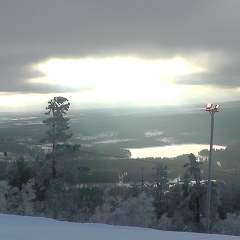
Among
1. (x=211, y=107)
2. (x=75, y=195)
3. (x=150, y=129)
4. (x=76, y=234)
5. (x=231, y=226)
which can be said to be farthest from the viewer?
(x=150, y=129)

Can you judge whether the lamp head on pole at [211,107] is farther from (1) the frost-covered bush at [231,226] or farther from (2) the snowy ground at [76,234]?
(2) the snowy ground at [76,234]

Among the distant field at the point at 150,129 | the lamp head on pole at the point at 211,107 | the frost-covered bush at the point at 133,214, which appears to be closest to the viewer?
the lamp head on pole at the point at 211,107

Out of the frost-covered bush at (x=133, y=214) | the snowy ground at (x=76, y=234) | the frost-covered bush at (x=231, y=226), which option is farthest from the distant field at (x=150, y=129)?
the snowy ground at (x=76, y=234)

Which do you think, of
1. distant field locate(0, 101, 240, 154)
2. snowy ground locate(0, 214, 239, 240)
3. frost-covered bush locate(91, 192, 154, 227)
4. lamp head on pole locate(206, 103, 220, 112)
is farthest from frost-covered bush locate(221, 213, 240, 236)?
distant field locate(0, 101, 240, 154)

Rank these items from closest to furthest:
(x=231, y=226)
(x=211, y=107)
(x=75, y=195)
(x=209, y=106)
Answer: (x=211, y=107)
(x=209, y=106)
(x=231, y=226)
(x=75, y=195)

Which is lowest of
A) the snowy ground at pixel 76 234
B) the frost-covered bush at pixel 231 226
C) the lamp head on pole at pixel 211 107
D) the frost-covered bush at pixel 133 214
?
the frost-covered bush at pixel 231 226

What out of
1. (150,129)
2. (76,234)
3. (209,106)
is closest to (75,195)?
(209,106)

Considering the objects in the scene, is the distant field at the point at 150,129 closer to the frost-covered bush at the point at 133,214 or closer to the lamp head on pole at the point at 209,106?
the frost-covered bush at the point at 133,214

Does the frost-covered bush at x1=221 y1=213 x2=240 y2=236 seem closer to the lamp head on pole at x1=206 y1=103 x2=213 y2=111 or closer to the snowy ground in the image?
the lamp head on pole at x1=206 y1=103 x2=213 y2=111

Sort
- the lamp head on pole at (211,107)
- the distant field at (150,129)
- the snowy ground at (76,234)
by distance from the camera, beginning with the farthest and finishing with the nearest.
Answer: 1. the distant field at (150,129)
2. the lamp head on pole at (211,107)
3. the snowy ground at (76,234)

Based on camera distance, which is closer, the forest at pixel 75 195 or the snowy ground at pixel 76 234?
the snowy ground at pixel 76 234

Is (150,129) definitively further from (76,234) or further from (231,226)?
A: (76,234)

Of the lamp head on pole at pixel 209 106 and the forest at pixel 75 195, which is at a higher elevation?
the lamp head on pole at pixel 209 106
